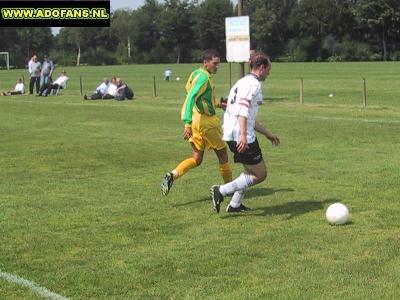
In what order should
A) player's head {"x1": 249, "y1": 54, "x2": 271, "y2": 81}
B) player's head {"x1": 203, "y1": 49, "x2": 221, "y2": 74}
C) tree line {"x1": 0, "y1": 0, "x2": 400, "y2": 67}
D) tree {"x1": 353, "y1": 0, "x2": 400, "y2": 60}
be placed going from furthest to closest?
tree line {"x1": 0, "y1": 0, "x2": 400, "y2": 67}, tree {"x1": 353, "y1": 0, "x2": 400, "y2": 60}, player's head {"x1": 203, "y1": 49, "x2": 221, "y2": 74}, player's head {"x1": 249, "y1": 54, "x2": 271, "y2": 81}

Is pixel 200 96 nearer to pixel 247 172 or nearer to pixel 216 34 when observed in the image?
pixel 247 172

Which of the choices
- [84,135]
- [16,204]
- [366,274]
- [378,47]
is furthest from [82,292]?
[378,47]

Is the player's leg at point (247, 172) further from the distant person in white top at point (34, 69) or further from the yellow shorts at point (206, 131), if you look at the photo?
the distant person in white top at point (34, 69)

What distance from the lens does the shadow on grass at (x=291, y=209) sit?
26.2 ft

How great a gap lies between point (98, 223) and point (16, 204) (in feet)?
5.49

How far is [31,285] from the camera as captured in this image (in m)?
5.45

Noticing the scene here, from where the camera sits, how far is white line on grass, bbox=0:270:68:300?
5172 millimetres

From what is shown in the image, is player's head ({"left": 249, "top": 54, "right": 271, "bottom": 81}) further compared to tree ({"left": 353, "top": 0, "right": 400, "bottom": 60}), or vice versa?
tree ({"left": 353, "top": 0, "right": 400, "bottom": 60})

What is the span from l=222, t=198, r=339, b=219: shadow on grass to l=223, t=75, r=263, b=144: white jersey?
98 cm

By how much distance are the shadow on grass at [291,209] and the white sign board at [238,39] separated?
1732cm

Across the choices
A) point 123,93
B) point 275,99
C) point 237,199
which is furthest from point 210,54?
point 123,93

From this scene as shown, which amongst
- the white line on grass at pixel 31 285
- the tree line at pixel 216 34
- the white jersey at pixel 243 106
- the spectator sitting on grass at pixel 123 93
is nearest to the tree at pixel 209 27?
the tree line at pixel 216 34

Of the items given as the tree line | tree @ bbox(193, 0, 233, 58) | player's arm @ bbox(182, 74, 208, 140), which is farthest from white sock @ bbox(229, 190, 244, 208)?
tree @ bbox(193, 0, 233, 58)

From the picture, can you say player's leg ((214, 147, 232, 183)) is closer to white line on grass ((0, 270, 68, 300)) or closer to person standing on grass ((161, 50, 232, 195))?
person standing on grass ((161, 50, 232, 195))
